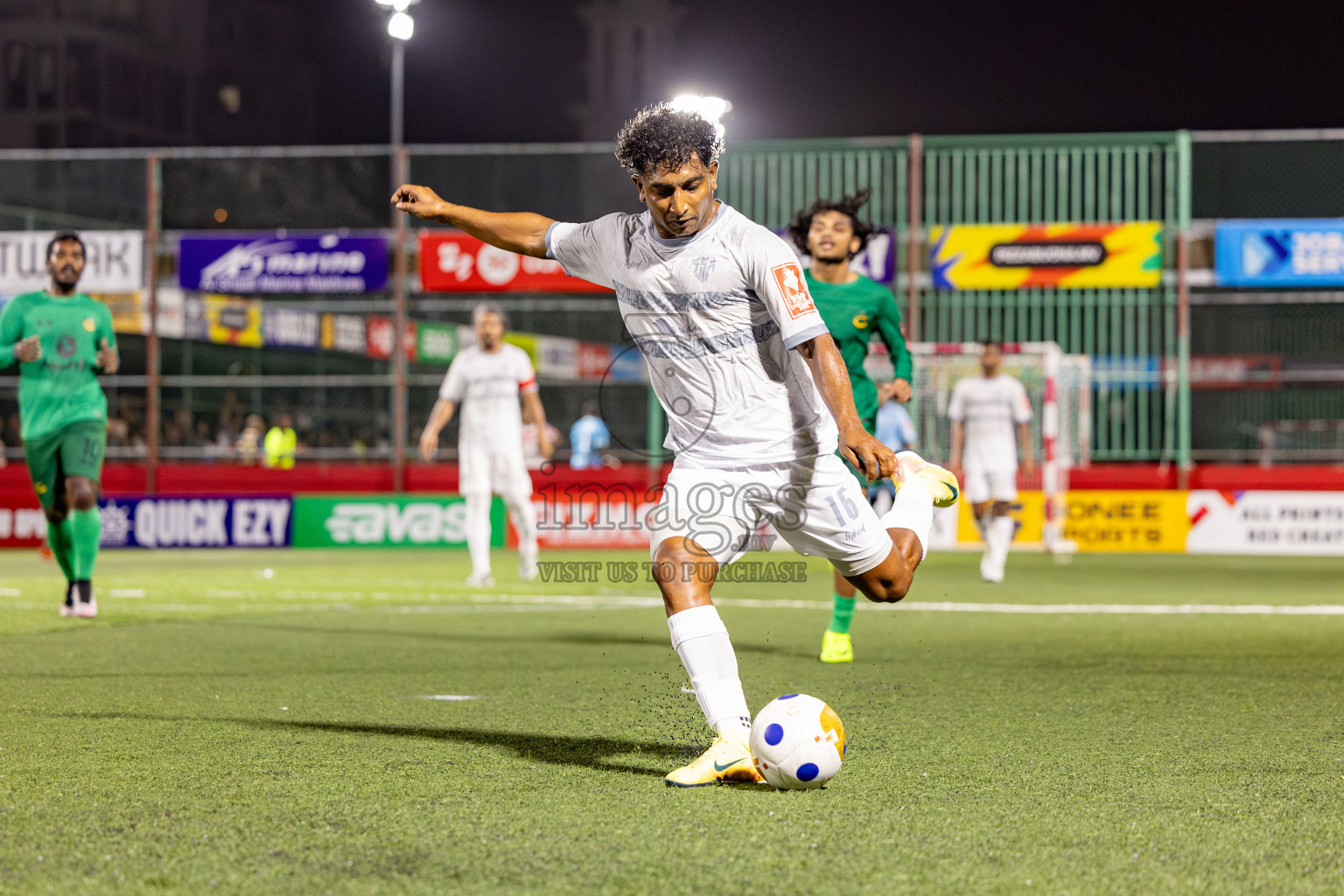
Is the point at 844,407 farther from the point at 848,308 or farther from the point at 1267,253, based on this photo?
the point at 1267,253

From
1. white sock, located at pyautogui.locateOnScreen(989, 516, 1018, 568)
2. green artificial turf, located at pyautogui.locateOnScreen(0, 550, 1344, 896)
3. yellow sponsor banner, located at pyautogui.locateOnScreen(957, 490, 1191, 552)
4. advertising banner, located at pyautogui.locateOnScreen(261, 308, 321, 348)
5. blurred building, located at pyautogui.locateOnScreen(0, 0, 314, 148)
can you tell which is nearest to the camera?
green artificial turf, located at pyautogui.locateOnScreen(0, 550, 1344, 896)

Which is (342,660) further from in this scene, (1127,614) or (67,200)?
(67,200)

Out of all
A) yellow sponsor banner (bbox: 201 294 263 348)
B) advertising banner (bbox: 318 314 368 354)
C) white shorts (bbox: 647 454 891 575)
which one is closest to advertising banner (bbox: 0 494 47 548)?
yellow sponsor banner (bbox: 201 294 263 348)

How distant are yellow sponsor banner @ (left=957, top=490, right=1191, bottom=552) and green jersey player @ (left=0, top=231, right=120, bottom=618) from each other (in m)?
11.6

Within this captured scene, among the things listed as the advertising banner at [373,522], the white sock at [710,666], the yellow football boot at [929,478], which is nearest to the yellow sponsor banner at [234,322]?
the advertising banner at [373,522]

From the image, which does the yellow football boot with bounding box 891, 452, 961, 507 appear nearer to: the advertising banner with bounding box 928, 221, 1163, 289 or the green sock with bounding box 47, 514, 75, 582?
the green sock with bounding box 47, 514, 75, 582

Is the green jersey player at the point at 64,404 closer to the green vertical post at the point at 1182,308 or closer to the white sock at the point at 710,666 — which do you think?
the white sock at the point at 710,666

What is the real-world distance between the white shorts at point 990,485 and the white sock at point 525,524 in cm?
403

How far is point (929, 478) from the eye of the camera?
4.87 meters

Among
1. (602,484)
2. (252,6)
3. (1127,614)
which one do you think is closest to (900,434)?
(602,484)

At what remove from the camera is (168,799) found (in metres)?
3.73

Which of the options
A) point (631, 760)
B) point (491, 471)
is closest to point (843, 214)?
point (631, 760)

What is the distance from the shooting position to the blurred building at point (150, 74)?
53.6 m

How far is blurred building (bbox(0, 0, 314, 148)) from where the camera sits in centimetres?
5362
